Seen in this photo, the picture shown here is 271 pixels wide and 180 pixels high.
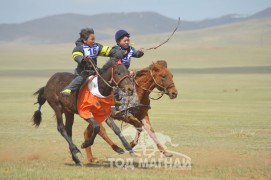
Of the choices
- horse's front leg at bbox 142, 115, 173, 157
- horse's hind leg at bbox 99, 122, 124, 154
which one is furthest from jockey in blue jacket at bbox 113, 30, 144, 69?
horse's hind leg at bbox 99, 122, 124, 154

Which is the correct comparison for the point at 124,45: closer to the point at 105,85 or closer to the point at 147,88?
the point at 147,88

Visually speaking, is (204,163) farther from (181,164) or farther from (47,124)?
(47,124)

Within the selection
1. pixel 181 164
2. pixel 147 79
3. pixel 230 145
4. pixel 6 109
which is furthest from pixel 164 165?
pixel 6 109

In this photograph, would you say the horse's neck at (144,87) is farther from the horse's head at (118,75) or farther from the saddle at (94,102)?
the horse's head at (118,75)

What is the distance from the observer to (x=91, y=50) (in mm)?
11914

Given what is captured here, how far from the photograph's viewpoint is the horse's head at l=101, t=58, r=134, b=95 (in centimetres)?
1076

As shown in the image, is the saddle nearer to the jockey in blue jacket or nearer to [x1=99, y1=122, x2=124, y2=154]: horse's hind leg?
[x1=99, y1=122, x2=124, y2=154]: horse's hind leg

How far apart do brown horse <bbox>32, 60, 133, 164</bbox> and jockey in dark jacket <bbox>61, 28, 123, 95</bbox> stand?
308mm

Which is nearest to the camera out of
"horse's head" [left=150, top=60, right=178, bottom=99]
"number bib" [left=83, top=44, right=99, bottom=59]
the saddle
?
the saddle

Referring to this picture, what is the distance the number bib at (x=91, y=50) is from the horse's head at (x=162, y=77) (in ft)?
4.57

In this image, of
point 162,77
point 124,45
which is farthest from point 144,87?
point 124,45

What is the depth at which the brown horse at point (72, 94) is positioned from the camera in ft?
36.2

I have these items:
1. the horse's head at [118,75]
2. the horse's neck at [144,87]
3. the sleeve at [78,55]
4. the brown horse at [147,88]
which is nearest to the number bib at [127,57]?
the brown horse at [147,88]

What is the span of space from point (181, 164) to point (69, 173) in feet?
9.09
